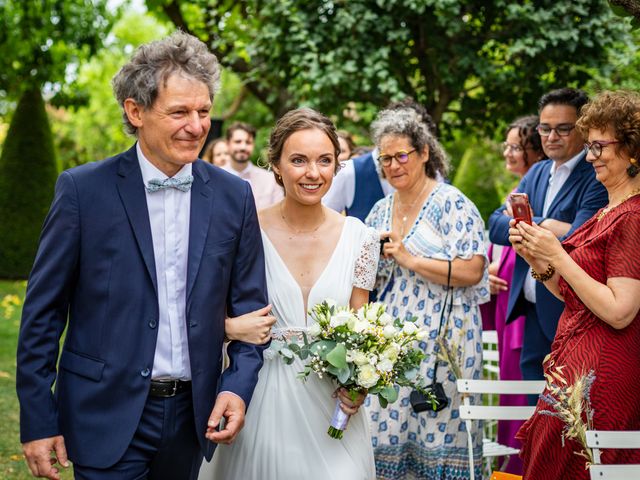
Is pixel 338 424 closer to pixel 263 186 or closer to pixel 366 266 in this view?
pixel 366 266

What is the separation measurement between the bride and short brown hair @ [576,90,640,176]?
119 cm

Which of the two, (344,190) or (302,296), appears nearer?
(302,296)

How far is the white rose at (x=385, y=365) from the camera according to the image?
11.2 ft

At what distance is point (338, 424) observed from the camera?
140 inches

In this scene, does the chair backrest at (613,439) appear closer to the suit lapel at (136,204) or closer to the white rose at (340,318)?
the white rose at (340,318)

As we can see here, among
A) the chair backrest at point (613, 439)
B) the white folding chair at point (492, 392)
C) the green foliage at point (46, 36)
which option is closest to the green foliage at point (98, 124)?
the green foliage at point (46, 36)

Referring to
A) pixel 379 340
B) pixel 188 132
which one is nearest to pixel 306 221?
pixel 379 340

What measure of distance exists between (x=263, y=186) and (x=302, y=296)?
5.53m

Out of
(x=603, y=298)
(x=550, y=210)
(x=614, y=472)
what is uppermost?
(x=550, y=210)

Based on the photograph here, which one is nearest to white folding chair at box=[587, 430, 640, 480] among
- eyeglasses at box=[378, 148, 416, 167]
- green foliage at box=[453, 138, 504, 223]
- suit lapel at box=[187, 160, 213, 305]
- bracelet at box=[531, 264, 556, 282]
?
bracelet at box=[531, 264, 556, 282]

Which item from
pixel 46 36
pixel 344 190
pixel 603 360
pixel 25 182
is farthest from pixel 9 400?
pixel 46 36

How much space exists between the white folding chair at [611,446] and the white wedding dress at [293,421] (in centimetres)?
109

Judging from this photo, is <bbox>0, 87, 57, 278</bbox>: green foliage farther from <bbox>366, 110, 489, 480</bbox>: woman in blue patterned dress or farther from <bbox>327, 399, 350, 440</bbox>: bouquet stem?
<bbox>327, 399, 350, 440</bbox>: bouquet stem

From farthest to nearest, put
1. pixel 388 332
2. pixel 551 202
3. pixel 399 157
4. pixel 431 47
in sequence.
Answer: pixel 431 47 < pixel 551 202 < pixel 399 157 < pixel 388 332
